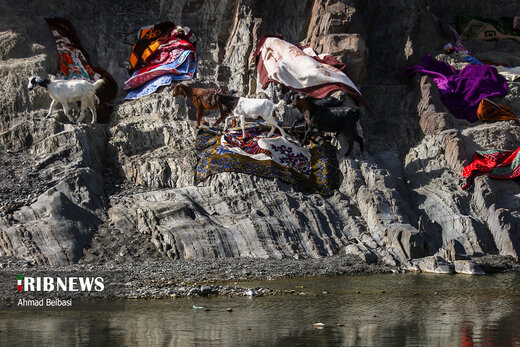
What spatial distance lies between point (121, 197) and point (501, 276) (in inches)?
303

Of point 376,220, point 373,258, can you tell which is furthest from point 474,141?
point 373,258

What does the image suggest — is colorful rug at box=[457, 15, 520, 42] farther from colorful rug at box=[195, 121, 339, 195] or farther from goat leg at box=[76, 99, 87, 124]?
goat leg at box=[76, 99, 87, 124]

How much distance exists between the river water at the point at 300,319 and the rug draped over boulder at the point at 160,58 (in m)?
9.31

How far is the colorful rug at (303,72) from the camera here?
57.2 ft

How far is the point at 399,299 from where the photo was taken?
9.96 m

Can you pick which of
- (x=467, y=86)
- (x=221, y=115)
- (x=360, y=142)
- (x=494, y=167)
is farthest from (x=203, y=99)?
(x=467, y=86)

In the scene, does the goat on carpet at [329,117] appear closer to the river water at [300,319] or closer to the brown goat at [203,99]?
the brown goat at [203,99]

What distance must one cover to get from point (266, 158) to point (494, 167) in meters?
4.95

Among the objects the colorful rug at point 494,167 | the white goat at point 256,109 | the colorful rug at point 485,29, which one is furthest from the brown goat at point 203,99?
the colorful rug at point 485,29

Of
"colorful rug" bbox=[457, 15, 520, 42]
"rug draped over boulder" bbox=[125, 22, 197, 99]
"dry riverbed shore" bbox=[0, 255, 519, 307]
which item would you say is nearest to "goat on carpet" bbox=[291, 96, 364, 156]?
"dry riverbed shore" bbox=[0, 255, 519, 307]

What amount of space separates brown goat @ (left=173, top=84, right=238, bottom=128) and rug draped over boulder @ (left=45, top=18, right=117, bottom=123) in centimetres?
249

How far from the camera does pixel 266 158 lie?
50.9 ft

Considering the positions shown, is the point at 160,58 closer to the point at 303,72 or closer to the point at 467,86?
the point at 303,72

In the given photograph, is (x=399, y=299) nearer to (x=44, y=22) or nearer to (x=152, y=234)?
(x=152, y=234)
